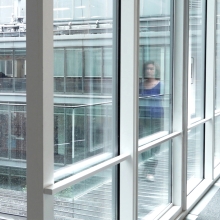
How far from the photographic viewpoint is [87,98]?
2.57m

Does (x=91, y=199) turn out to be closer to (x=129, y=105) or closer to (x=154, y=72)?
(x=129, y=105)

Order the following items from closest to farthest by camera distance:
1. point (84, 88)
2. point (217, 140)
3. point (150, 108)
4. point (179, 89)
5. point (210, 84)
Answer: point (84, 88) < point (150, 108) < point (179, 89) < point (210, 84) < point (217, 140)

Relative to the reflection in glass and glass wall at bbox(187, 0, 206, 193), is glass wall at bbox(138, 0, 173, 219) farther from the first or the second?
the reflection in glass

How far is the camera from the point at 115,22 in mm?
2877

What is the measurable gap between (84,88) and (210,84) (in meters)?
3.13

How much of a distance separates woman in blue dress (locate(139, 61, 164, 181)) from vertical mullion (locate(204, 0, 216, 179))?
1.76 metres

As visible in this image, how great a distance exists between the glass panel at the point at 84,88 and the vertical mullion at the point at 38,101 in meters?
0.35

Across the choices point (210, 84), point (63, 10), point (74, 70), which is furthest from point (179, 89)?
point (63, 10)

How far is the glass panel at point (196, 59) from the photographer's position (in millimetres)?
4777

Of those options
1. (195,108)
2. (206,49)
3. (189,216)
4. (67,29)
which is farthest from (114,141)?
(206,49)

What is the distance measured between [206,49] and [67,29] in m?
3.36

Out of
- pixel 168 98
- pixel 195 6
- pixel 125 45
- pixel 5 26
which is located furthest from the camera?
pixel 195 6

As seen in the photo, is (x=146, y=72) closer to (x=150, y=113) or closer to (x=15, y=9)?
(x=150, y=113)

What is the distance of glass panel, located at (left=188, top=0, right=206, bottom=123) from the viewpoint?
478cm
